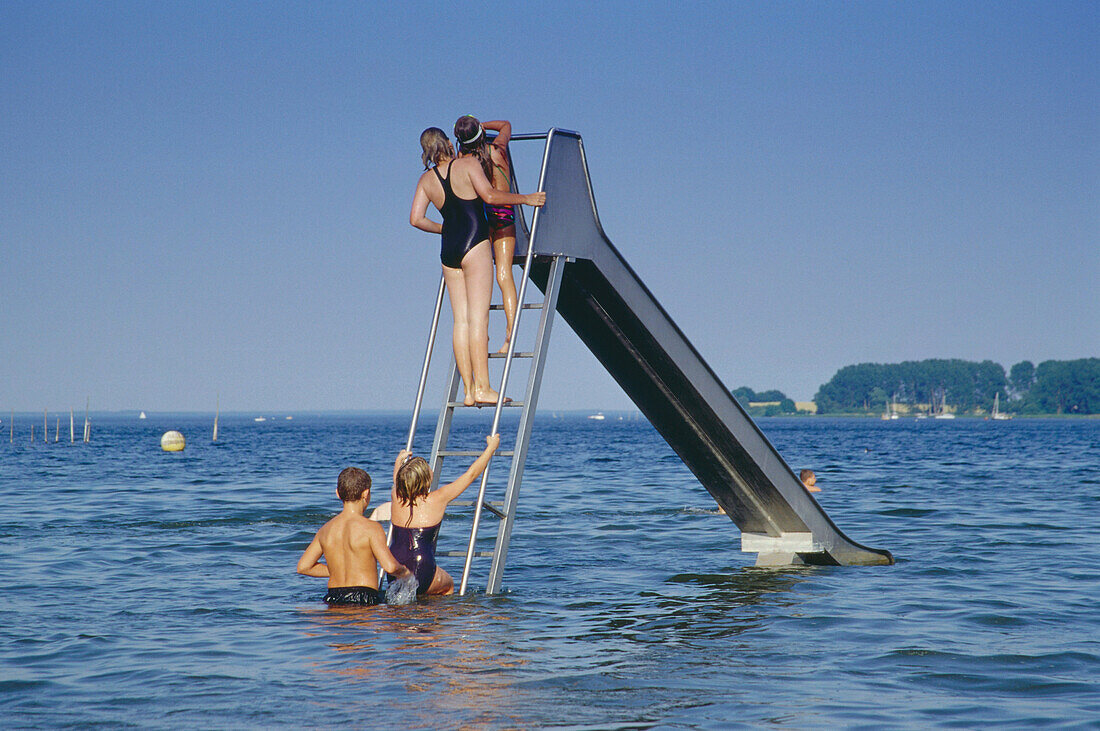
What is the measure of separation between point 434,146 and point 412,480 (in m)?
2.86

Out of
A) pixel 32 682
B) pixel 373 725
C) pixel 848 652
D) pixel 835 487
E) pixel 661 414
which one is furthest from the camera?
pixel 835 487

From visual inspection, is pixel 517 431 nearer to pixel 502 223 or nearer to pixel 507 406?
pixel 507 406

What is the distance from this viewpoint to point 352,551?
935 cm

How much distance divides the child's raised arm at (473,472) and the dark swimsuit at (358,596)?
1183 mm

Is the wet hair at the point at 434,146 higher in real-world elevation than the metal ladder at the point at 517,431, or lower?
higher

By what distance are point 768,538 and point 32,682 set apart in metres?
7.87

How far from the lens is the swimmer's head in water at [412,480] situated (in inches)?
353

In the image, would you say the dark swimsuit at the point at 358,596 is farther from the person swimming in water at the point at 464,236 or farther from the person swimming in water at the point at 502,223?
Result: the person swimming in water at the point at 502,223

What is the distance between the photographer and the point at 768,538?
12.4 meters

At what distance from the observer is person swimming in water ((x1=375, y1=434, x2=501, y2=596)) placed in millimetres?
8992

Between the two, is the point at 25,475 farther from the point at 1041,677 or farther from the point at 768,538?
the point at 1041,677

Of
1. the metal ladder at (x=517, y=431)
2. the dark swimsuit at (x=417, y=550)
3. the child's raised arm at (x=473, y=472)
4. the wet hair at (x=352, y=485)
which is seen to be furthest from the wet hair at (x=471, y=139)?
the dark swimsuit at (x=417, y=550)

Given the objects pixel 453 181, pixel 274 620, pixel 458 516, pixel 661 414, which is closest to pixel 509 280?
pixel 453 181

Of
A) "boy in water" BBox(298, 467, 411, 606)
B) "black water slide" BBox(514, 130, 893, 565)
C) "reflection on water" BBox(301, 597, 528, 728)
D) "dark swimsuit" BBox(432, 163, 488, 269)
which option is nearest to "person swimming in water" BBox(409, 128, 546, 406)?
"dark swimsuit" BBox(432, 163, 488, 269)
